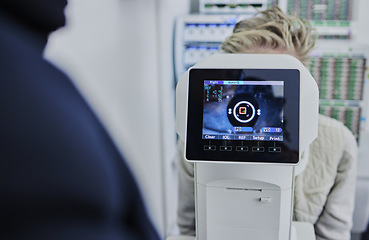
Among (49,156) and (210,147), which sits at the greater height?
(49,156)

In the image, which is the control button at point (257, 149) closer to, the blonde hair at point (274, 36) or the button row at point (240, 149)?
the button row at point (240, 149)

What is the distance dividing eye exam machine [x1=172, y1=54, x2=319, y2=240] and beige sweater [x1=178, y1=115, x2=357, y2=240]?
0.49m

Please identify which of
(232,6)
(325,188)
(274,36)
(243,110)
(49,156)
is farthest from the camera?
(232,6)

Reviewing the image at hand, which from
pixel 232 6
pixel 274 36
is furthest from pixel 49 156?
pixel 232 6

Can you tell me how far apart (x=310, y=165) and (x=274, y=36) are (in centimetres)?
46

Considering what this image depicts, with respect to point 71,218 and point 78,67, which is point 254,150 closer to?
point 71,218

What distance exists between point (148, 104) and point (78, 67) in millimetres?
1027

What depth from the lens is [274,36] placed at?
1.02 m

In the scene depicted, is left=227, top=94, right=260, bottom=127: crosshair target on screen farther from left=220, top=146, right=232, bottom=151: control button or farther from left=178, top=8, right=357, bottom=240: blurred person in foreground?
left=178, top=8, right=357, bottom=240: blurred person in foreground

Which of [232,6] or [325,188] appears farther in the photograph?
[232,6]

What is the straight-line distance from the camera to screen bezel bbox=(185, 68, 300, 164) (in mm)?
645

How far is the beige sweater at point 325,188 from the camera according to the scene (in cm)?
117

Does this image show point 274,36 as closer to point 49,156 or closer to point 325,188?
point 325,188

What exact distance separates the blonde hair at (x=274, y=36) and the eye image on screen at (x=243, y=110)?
0.41 m
